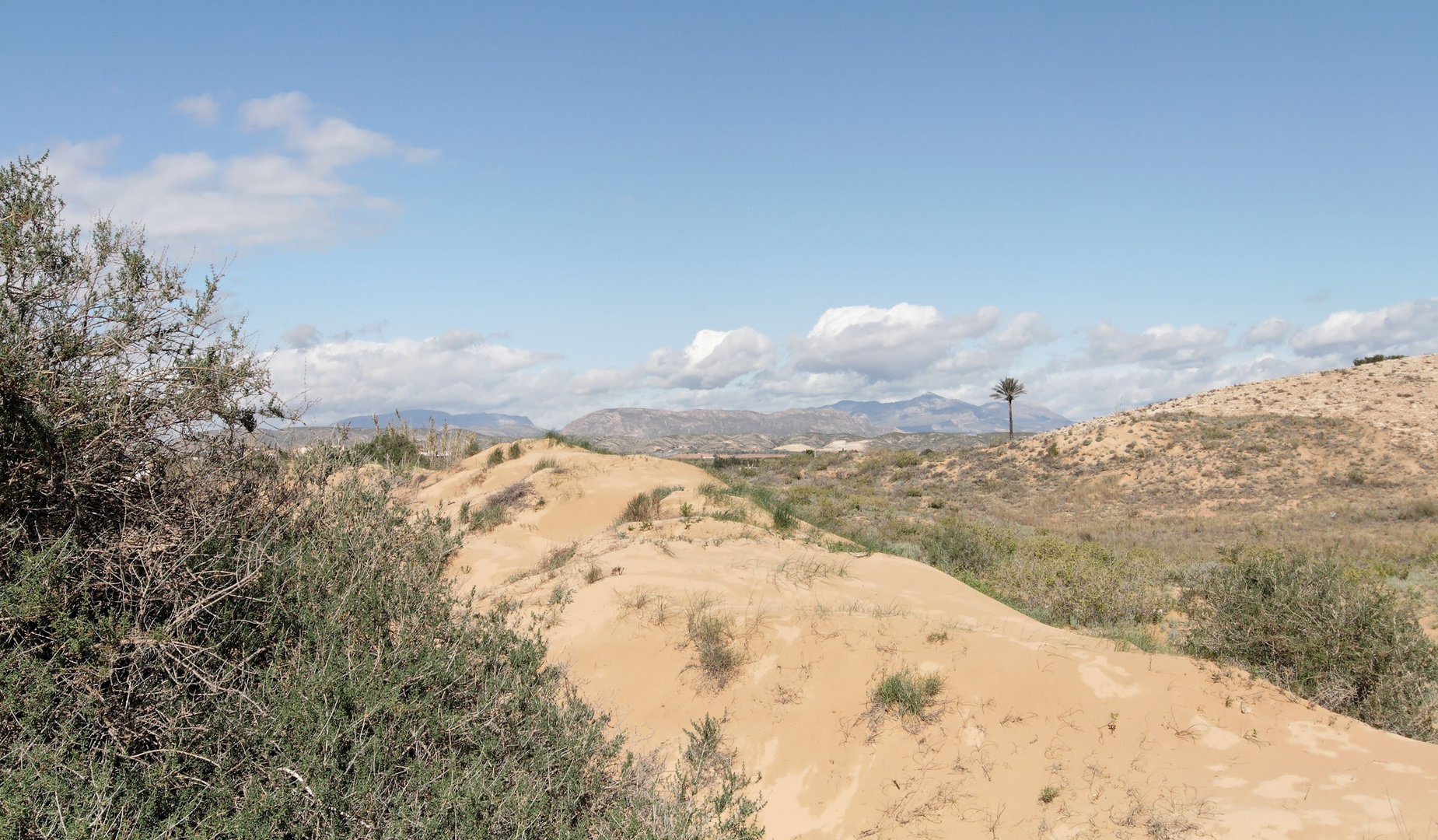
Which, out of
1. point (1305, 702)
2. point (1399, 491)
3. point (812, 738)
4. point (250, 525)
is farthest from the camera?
point (1399, 491)

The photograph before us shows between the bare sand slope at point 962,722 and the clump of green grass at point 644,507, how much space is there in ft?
16.4

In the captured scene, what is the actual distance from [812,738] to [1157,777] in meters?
2.59

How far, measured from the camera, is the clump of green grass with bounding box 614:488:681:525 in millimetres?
14461

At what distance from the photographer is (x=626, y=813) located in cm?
393

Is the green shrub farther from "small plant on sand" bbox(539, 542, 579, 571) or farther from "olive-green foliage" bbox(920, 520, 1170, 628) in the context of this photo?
"small plant on sand" bbox(539, 542, 579, 571)

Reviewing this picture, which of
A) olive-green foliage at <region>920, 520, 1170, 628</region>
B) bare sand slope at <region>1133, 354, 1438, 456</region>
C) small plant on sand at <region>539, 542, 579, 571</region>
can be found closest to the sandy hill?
bare sand slope at <region>1133, 354, 1438, 456</region>

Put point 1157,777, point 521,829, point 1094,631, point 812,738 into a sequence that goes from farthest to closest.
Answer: point 1094,631
point 812,738
point 1157,777
point 521,829

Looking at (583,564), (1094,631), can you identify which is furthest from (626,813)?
(1094,631)

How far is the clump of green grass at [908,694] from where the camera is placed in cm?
605

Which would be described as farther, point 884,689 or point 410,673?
point 884,689

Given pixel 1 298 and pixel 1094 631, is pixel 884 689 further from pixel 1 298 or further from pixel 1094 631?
pixel 1 298

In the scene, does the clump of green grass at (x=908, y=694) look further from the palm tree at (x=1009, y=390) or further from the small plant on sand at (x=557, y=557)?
the palm tree at (x=1009, y=390)

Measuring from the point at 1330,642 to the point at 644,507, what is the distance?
11261 mm

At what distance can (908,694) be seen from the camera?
6.12m
